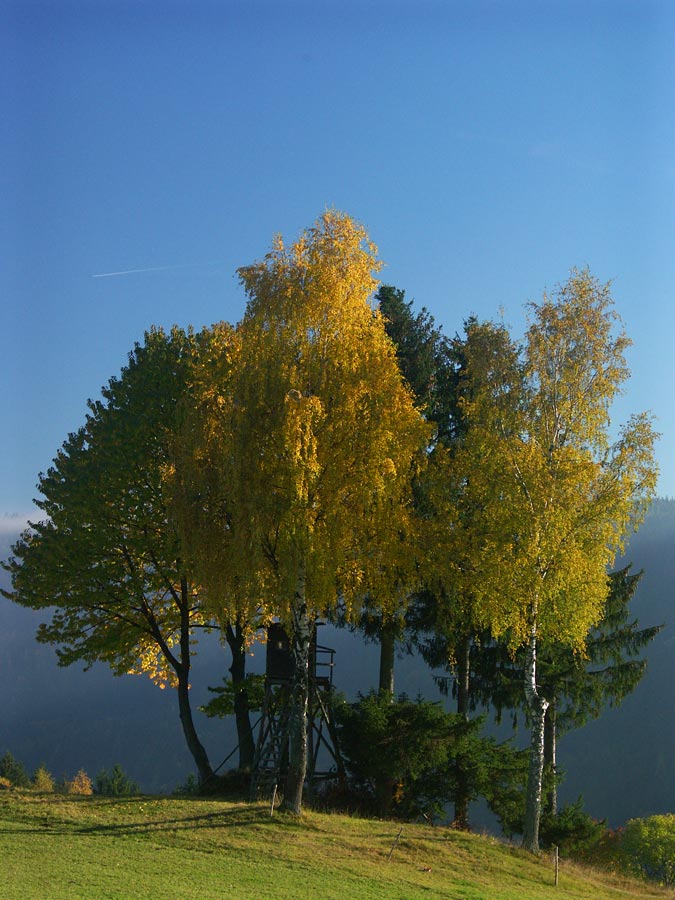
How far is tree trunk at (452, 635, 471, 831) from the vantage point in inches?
1011

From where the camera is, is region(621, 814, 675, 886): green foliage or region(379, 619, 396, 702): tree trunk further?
region(621, 814, 675, 886): green foliage

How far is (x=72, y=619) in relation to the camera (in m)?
29.1

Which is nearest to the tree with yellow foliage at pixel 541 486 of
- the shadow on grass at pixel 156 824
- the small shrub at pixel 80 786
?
the shadow on grass at pixel 156 824

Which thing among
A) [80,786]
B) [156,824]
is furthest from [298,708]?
[80,786]

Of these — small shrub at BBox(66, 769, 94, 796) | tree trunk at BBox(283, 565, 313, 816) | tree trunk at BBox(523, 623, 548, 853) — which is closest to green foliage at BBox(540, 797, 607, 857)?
tree trunk at BBox(523, 623, 548, 853)

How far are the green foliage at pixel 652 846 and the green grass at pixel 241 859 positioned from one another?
3256cm

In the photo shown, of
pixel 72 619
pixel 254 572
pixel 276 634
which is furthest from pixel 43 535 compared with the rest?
pixel 254 572

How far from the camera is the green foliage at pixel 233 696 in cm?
2995

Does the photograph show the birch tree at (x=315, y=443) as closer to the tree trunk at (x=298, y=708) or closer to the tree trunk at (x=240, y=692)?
the tree trunk at (x=298, y=708)

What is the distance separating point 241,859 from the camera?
17.8 m

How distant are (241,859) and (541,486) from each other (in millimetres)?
11744

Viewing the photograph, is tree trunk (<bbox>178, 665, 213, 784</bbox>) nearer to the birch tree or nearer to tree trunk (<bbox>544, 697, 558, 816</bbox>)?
the birch tree

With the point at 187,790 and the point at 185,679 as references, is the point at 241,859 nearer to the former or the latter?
the point at 185,679

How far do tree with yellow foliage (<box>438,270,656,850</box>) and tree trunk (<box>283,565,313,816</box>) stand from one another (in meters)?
4.64
